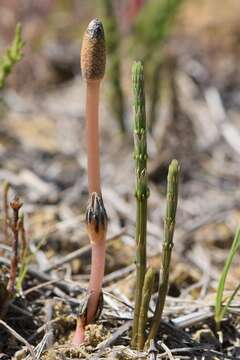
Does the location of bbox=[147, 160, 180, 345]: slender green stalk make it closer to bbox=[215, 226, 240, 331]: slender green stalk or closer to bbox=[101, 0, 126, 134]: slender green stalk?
bbox=[215, 226, 240, 331]: slender green stalk

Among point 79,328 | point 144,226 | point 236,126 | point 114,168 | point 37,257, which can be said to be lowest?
point 79,328

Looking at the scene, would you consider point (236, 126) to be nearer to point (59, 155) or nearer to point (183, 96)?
point (183, 96)

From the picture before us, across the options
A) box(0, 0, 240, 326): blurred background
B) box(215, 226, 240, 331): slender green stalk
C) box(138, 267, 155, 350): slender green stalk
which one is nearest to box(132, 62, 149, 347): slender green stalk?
box(138, 267, 155, 350): slender green stalk

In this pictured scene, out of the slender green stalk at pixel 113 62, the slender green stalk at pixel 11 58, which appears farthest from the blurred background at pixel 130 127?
the slender green stalk at pixel 11 58

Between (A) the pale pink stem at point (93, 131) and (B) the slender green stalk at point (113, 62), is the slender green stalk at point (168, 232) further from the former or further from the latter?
(B) the slender green stalk at point (113, 62)

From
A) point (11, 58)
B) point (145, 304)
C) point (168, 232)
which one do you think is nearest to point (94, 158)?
point (168, 232)

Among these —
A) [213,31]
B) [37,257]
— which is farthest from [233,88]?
[37,257]
